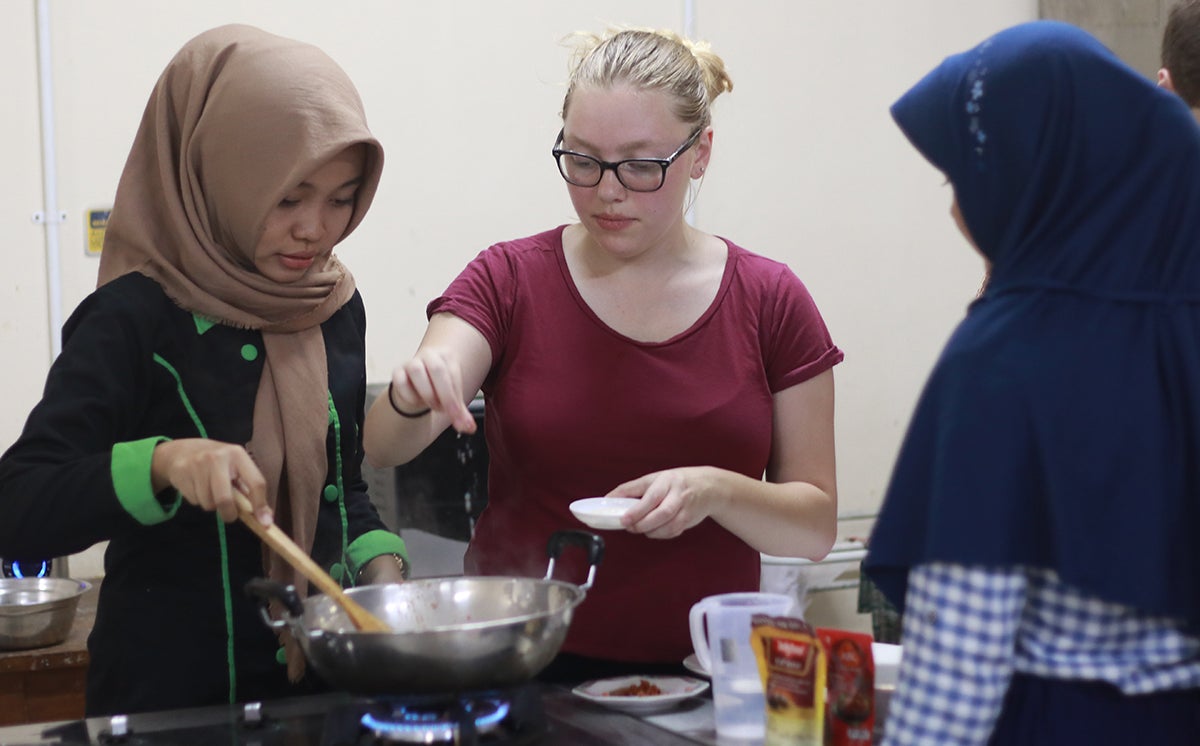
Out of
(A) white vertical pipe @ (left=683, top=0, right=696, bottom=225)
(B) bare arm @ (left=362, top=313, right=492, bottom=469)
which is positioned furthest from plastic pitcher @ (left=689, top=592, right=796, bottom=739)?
(A) white vertical pipe @ (left=683, top=0, right=696, bottom=225)

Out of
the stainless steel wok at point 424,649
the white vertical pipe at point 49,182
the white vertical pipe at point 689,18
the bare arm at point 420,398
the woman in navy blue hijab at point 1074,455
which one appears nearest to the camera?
the woman in navy blue hijab at point 1074,455

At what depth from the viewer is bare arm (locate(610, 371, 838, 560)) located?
136 centimetres

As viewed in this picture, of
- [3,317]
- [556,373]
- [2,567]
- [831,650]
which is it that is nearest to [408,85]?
[3,317]

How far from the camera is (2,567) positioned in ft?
8.02

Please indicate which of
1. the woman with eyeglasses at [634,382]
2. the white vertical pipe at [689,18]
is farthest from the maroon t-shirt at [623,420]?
the white vertical pipe at [689,18]

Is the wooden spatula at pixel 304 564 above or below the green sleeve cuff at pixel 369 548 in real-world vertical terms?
above

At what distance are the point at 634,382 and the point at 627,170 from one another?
0.87 ft

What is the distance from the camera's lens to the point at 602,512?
1241 mm

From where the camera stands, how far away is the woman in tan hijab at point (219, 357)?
138 cm

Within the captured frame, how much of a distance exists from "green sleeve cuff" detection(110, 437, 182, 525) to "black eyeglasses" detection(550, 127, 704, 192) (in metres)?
0.61

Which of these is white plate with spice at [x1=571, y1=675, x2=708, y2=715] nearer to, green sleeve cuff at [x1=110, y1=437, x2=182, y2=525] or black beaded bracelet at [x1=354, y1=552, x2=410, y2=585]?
black beaded bracelet at [x1=354, y1=552, x2=410, y2=585]

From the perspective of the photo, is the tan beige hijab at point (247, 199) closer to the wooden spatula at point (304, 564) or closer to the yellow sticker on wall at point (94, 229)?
the wooden spatula at point (304, 564)

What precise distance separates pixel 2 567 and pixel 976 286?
8.92ft

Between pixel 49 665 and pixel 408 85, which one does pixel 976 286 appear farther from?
pixel 49 665
